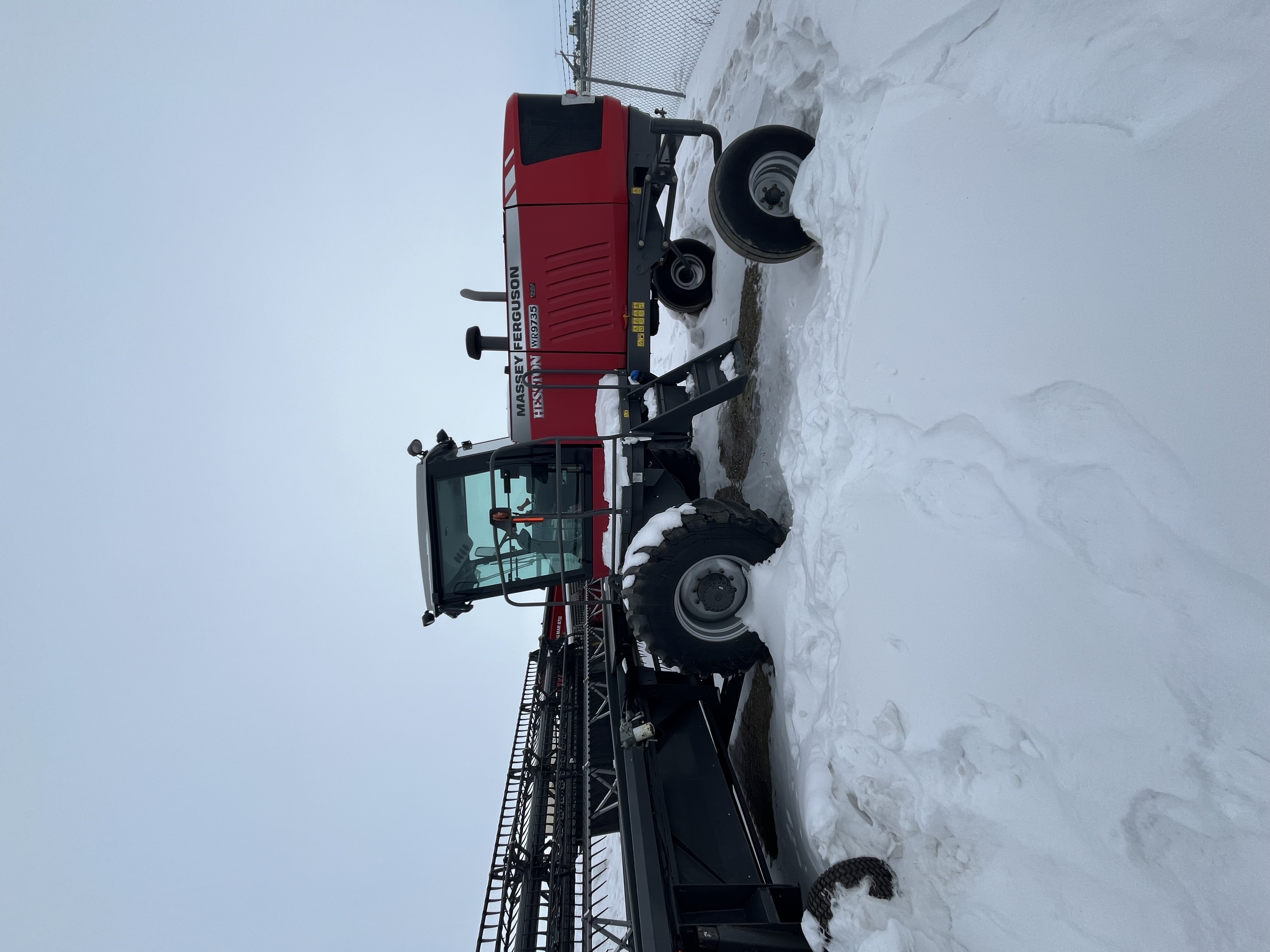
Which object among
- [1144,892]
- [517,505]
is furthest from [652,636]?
[1144,892]

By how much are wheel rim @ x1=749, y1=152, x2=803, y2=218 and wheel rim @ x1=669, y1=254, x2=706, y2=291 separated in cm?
190

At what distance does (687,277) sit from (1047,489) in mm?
4350

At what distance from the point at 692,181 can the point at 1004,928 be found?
689 centimetres

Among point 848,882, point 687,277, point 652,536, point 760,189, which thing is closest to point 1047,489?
point 848,882

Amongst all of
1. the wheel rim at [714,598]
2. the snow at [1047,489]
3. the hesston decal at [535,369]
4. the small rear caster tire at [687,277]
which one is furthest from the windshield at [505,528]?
the small rear caster tire at [687,277]

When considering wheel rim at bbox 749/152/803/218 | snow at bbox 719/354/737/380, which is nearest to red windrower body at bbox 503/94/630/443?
snow at bbox 719/354/737/380

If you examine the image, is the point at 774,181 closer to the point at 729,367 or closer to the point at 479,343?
the point at 729,367

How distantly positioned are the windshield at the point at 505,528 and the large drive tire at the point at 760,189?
1.78 m

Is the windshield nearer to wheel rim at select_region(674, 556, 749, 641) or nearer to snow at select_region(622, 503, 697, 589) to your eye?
snow at select_region(622, 503, 697, 589)

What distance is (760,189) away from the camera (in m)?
3.59

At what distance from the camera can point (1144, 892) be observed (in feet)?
4.75

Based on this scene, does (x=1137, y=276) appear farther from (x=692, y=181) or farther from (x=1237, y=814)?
(x=692, y=181)

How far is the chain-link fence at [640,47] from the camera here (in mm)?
6531

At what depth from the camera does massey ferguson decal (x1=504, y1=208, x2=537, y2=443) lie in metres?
4.10
